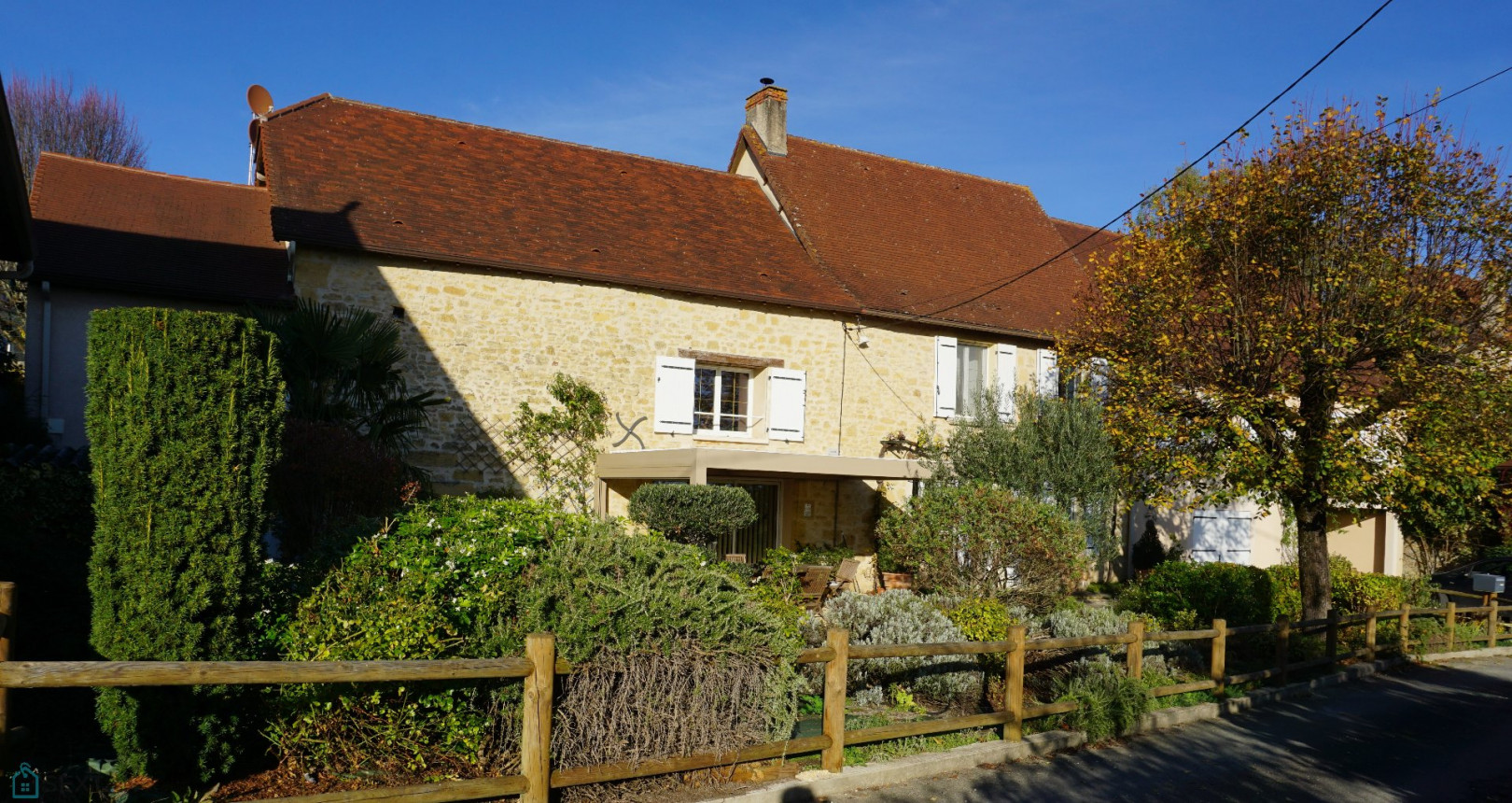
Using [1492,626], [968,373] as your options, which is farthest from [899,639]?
[1492,626]

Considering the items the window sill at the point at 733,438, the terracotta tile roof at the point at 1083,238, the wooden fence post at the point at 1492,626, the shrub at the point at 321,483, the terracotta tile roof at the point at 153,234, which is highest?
the terracotta tile roof at the point at 1083,238

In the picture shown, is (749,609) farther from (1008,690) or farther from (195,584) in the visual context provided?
(195,584)

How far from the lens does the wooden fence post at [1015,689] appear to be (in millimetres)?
8016

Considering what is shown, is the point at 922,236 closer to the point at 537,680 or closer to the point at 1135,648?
→ the point at 1135,648

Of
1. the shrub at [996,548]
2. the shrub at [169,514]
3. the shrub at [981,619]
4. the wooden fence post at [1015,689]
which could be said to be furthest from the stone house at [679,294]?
the shrub at [169,514]

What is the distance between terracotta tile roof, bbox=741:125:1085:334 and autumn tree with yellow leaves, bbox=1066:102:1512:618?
14.5 ft

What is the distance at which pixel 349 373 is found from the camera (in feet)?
37.6

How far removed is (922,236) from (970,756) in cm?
1270

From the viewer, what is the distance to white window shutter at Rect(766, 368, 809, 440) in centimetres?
1536

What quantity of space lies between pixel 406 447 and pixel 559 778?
7.31m

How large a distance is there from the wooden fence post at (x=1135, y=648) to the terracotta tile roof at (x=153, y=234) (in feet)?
32.1

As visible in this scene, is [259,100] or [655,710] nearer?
[655,710]

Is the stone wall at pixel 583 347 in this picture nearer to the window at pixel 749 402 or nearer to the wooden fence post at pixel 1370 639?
the window at pixel 749 402

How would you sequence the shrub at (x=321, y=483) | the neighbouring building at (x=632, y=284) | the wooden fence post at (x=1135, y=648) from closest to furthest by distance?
the shrub at (x=321, y=483), the wooden fence post at (x=1135, y=648), the neighbouring building at (x=632, y=284)
